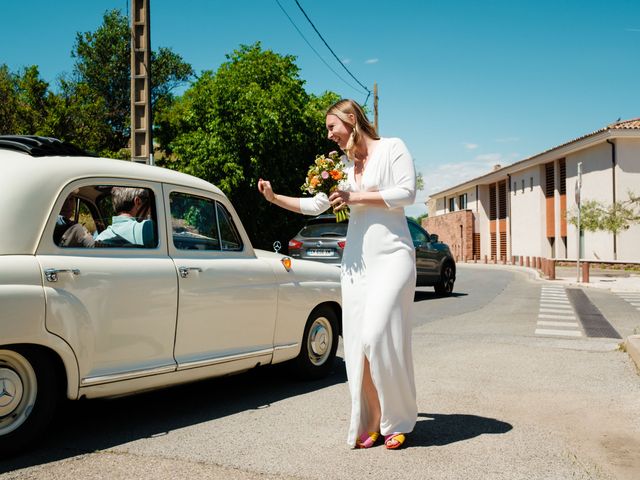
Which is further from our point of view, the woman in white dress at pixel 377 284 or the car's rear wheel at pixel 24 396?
the woman in white dress at pixel 377 284

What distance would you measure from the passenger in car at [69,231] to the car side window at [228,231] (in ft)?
3.82

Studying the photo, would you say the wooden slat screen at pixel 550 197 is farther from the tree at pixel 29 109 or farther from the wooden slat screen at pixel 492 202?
the tree at pixel 29 109

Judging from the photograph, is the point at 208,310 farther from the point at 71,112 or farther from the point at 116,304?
the point at 71,112

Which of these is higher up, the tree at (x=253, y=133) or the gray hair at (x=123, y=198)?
the tree at (x=253, y=133)

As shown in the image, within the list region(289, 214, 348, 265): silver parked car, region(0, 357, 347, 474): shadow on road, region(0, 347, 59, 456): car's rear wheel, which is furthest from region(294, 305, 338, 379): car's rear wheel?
region(289, 214, 348, 265): silver parked car

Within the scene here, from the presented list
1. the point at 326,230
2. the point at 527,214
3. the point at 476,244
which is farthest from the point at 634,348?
the point at 476,244

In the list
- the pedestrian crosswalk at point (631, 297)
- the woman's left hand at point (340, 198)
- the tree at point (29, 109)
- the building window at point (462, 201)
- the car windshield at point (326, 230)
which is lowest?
the pedestrian crosswalk at point (631, 297)

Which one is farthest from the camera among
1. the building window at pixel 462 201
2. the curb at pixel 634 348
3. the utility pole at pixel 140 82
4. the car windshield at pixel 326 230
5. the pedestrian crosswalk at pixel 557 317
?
the building window at pixel 462 201

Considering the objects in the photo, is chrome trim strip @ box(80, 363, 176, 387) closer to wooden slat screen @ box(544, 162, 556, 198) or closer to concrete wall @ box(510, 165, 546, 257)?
wooden slat screen @ box(544, 162, 556, 198)

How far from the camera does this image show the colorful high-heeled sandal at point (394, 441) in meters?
4.16

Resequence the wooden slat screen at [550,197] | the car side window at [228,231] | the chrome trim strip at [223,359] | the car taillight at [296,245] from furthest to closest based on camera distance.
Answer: the wooden slat screen at [550,197], the car taillight at [296,245], the car side window at [228,231], the chrome trim strip at [223,359]

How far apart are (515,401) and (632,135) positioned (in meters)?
29.9

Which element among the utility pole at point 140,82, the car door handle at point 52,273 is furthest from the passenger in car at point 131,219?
the utility pole at point 140,82

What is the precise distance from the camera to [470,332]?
32.3 feet
